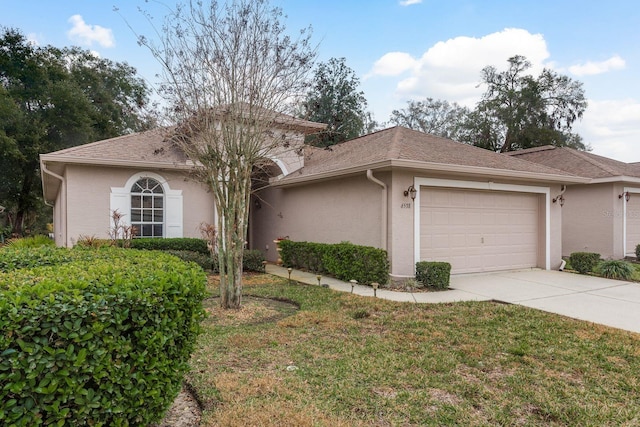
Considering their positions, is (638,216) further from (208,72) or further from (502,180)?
(208,72)

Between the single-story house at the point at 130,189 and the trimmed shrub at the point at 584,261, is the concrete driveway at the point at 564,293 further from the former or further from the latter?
the single-story house at the point at 130,189

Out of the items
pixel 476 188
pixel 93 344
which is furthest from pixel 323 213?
pixel 93 344

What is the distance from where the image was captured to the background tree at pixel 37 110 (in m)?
20.5

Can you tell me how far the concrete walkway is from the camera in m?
6.23

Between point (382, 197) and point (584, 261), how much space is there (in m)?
6.06

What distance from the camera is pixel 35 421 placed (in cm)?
200

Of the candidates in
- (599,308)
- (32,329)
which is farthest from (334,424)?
(599,308)

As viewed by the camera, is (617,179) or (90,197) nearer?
(90,197)

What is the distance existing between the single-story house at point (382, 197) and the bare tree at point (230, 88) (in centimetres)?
171

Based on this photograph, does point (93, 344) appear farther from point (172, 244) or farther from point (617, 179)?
point (617, 179)

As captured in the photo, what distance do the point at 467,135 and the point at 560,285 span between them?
22437 millimetres

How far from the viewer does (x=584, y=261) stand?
10.3 meters

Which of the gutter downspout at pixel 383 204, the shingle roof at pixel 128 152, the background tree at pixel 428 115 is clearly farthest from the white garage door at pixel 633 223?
the background tree at pixel 428 115

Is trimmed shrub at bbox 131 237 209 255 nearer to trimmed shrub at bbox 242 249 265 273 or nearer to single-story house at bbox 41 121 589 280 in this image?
single-story house at bbox 41 121 589 280
